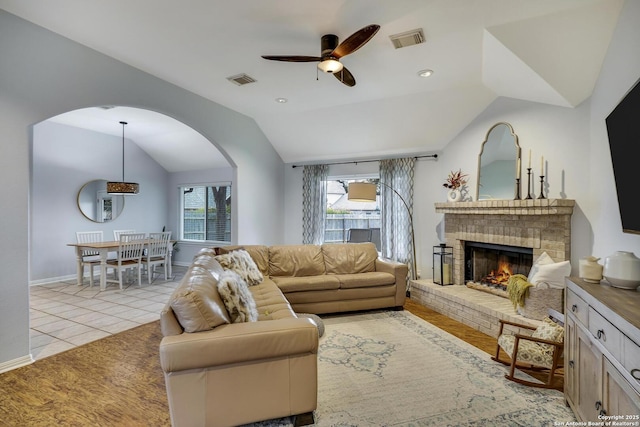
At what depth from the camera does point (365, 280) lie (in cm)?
399

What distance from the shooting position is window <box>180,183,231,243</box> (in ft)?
24.6

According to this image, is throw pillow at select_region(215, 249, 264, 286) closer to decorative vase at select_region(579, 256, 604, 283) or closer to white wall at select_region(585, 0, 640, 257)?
decorative vase at select_region(579, 256, 604, 283)

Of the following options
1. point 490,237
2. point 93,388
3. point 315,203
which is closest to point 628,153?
point 490,237

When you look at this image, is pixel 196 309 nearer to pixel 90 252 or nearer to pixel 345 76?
pixel 345 76

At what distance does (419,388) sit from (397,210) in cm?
336

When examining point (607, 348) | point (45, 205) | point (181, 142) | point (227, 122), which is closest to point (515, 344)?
point (607, 348)

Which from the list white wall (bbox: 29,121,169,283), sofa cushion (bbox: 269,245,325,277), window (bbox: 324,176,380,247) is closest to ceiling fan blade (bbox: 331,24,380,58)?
sofa cushion (bbox: 269,245,325,277)

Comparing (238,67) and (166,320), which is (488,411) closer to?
(166,320)

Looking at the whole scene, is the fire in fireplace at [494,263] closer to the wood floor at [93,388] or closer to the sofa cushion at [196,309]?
the wood floor at [93,388]

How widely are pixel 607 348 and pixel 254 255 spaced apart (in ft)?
11.9

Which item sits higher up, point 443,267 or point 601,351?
point 601,351

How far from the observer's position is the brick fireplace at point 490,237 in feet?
10.6

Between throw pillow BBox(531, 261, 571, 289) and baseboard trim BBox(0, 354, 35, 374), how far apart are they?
185 inches

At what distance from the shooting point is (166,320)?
1723 mm
